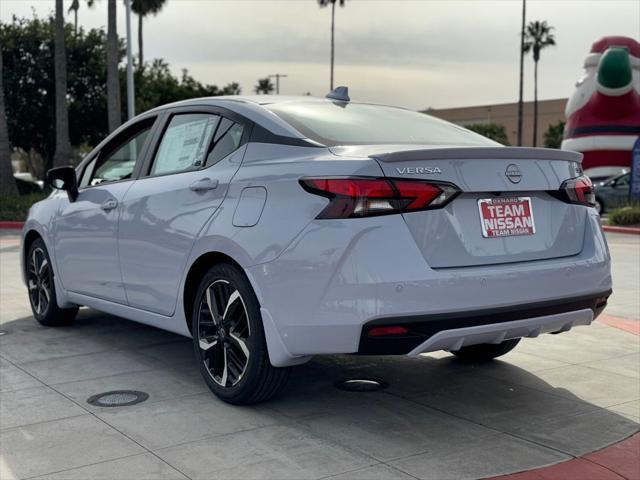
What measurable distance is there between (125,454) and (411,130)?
7.95 ft

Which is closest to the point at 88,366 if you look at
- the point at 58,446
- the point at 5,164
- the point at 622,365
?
the point at 58,446

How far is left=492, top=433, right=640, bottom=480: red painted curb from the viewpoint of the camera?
3.53 meters

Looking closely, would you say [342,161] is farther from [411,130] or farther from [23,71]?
[23,71]

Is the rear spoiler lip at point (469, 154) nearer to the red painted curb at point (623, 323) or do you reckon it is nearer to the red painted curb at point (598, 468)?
the red painted curb at point (598, 468)

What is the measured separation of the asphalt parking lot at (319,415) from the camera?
3.65 meters

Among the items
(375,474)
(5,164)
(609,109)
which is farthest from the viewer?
(609,109)

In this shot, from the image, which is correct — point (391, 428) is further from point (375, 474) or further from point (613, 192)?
point (613, 192)

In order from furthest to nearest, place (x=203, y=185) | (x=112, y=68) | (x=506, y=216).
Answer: (x=112, y=68) < (x=203, y=185) < (x=506, y=216)

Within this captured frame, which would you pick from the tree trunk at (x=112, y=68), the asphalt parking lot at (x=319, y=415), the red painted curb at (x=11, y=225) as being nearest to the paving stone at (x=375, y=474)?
the asphalt parking lot at (x=319, y=415)

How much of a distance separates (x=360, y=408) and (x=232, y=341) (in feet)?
2.60

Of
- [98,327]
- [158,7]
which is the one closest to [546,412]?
[98,327]

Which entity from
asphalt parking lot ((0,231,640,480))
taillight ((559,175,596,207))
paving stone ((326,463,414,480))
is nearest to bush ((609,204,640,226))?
asphalt parking lot ((0,231,640,480))

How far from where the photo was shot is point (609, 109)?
29.9 meters

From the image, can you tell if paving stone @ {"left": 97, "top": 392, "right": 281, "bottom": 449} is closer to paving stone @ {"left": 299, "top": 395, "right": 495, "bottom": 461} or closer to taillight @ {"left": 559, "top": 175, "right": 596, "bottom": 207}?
paving stone @ {"left": 299, "top": 395, "right": 495, "bottom": 461}
